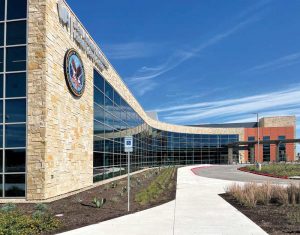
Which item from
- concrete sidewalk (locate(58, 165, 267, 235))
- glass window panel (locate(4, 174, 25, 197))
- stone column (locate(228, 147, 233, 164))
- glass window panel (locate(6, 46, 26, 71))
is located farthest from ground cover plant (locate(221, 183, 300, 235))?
stone column (locate(228, 147, 233, 164))

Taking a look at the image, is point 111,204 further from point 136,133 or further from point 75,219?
point 136,133

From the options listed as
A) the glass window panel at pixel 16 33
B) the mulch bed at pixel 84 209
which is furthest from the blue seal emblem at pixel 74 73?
the mulch bed at pixel 84 209

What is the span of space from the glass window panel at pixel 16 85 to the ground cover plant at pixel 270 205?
376 inches

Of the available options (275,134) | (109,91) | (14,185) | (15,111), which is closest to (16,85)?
(15,111)

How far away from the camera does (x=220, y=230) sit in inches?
381

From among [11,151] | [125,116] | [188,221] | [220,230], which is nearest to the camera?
[220,230]

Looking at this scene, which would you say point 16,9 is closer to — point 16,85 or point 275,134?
point 16,85

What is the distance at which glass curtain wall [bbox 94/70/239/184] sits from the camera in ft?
82.3

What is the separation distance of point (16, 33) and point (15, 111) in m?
3.25

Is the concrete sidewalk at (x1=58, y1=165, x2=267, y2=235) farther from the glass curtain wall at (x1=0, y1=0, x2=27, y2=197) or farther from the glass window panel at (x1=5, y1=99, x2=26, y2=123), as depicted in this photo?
the glass window panel at (x1=5, y1=99, x2=26, y2=123)

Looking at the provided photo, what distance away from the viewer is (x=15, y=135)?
50.9 ft

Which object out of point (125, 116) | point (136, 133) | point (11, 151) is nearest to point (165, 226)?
point (11, 151)

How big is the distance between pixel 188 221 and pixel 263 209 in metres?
3.74

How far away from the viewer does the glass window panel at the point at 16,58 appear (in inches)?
615
